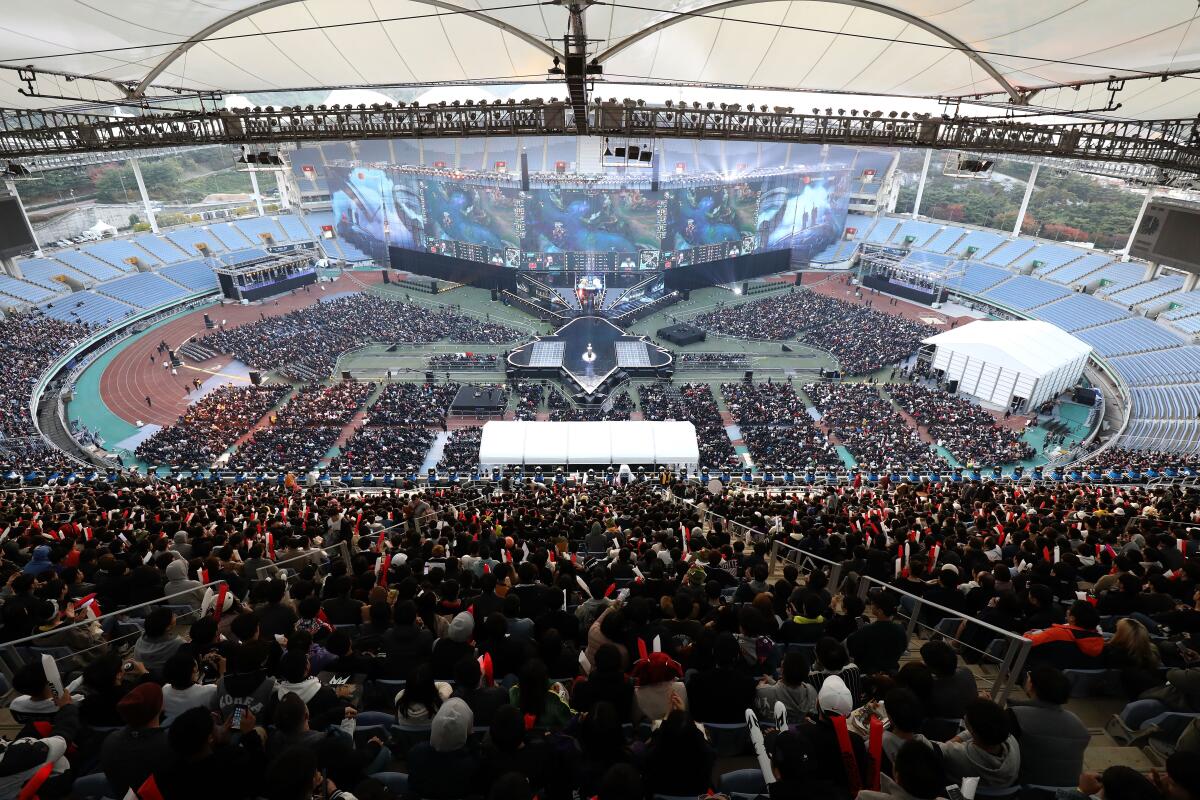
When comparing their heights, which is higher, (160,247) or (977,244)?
(977,244)

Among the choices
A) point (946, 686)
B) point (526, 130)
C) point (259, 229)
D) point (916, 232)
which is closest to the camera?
point (946, 686)

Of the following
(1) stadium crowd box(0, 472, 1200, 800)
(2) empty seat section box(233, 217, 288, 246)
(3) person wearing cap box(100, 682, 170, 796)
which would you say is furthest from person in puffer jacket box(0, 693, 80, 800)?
(2) empty seat section box(233, 217, 288, 246)

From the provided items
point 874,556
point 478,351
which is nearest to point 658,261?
point 478,351

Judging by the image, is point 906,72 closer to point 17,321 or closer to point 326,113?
point 326,113

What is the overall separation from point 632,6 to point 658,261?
102ft

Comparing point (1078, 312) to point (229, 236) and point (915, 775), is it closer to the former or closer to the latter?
point (915, 775)

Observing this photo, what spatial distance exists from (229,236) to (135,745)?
53598 mm

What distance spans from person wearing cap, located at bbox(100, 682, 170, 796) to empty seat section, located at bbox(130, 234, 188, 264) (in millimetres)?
49388

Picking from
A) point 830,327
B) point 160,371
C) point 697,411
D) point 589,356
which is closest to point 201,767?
point 697,411

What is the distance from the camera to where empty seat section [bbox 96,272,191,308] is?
1443 inches

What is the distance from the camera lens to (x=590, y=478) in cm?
2012

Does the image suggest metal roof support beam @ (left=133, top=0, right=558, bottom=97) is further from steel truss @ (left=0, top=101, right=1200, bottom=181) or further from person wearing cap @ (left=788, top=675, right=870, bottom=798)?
person wearing cap @ (left=788, top=675, right=870, bottom=798)

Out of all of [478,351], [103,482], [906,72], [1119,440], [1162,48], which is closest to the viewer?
[1162,48]

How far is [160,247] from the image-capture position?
139ft
